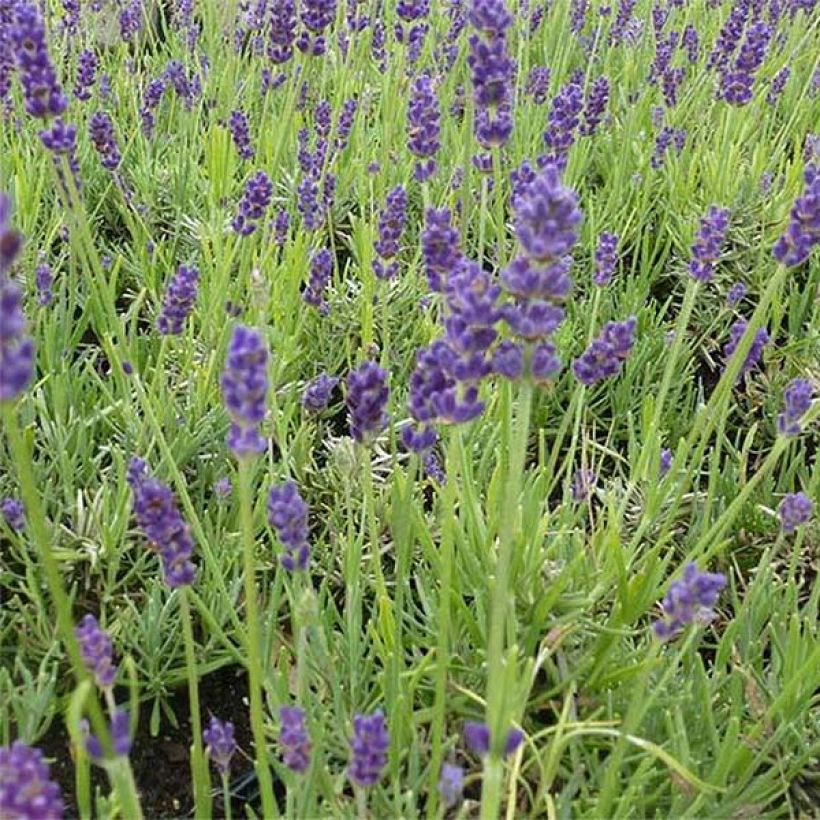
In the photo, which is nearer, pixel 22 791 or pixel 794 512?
pixel 22 791

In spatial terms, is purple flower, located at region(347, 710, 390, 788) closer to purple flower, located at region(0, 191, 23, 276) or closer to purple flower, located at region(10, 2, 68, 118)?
purple flower, located at region(0, 191, 23, 276)

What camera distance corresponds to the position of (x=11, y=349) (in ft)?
2.82

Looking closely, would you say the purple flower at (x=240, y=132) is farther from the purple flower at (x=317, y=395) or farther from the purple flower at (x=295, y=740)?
the purple flower at (x=295, y=740)

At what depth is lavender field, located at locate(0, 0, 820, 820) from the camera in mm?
1182

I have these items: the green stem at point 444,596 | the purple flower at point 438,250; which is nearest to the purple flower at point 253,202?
the purple flower at point 438,250

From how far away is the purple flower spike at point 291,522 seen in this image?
4.04 feet

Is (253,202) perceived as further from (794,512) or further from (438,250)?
(794,512)

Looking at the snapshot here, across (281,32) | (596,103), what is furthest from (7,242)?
(596,103)

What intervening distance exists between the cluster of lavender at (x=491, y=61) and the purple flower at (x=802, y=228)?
1.62 feet

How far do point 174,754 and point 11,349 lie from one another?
1098 millimetres

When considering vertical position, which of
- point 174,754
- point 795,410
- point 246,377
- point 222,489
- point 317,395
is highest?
point 246,377

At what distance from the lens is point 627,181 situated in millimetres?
3449

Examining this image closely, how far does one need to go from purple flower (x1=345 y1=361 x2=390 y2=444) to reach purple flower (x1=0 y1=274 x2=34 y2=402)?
0.53 m

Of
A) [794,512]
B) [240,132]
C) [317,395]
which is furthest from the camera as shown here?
[240,132]
